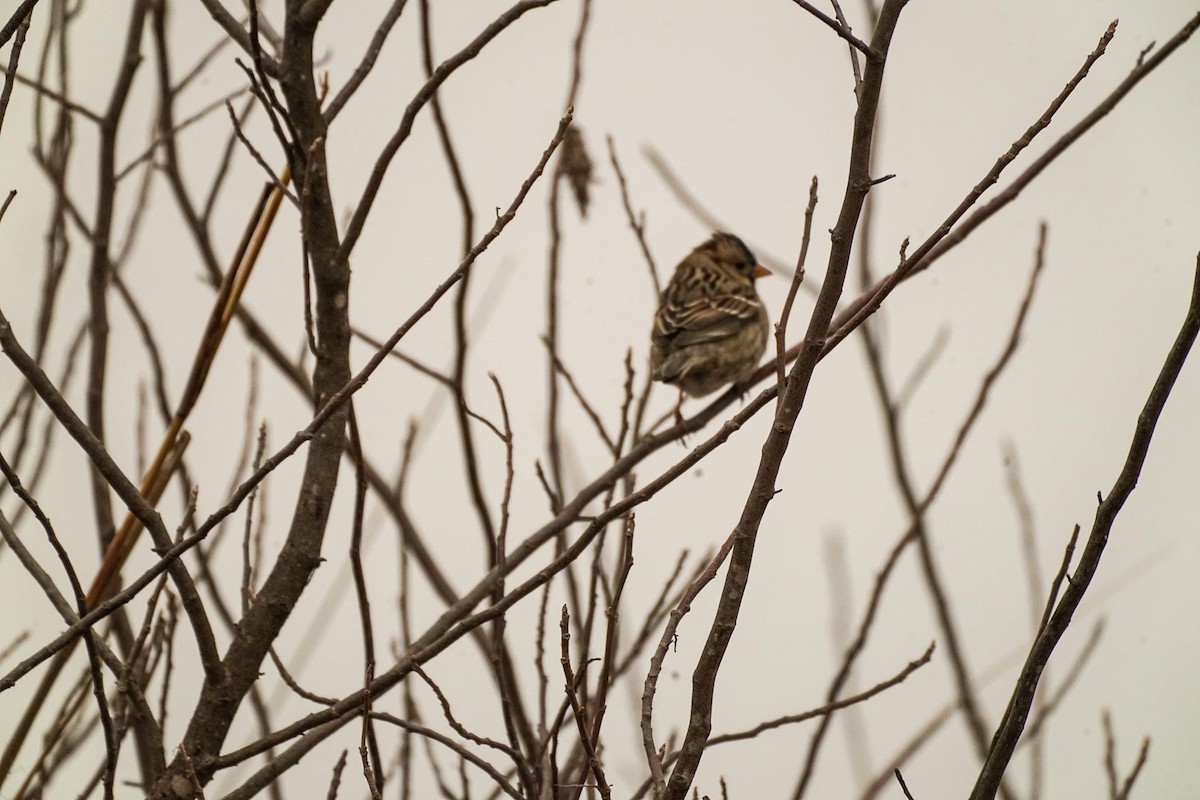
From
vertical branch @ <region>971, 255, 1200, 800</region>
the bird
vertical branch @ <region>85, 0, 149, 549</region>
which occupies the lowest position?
vertical branch @ <region>971, 255, 1200, 800</region>

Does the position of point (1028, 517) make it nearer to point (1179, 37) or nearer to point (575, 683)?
point (1179, 37)

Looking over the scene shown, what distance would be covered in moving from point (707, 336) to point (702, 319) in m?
0.14

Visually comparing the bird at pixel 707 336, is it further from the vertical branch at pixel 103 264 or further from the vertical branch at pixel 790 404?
the vertical branch at pixel 790 404

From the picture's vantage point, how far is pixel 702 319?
507cm

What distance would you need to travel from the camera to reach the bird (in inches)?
192

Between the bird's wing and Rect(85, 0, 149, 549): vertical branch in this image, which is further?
the bird's wing

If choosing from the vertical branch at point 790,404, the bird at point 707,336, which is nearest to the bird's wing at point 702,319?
the bird at point 707,336

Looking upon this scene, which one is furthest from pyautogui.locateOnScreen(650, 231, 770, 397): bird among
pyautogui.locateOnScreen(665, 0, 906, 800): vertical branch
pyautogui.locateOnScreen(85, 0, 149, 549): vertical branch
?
pyautogui.locateOnScreen(665, 0, 906, 800): vertical branch

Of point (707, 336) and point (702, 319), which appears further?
point (702, 319)

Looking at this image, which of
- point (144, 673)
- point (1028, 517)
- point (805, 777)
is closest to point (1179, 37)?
point (1028, 517)

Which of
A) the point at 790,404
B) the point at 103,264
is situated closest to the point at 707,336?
the point at 103,264

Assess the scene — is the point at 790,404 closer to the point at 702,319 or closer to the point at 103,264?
the point at 103,264

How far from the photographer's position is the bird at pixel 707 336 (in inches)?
192

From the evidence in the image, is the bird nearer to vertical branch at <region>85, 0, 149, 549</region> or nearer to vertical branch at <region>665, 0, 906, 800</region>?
vertical branch at <region>85, 0, 149, 549</region>
